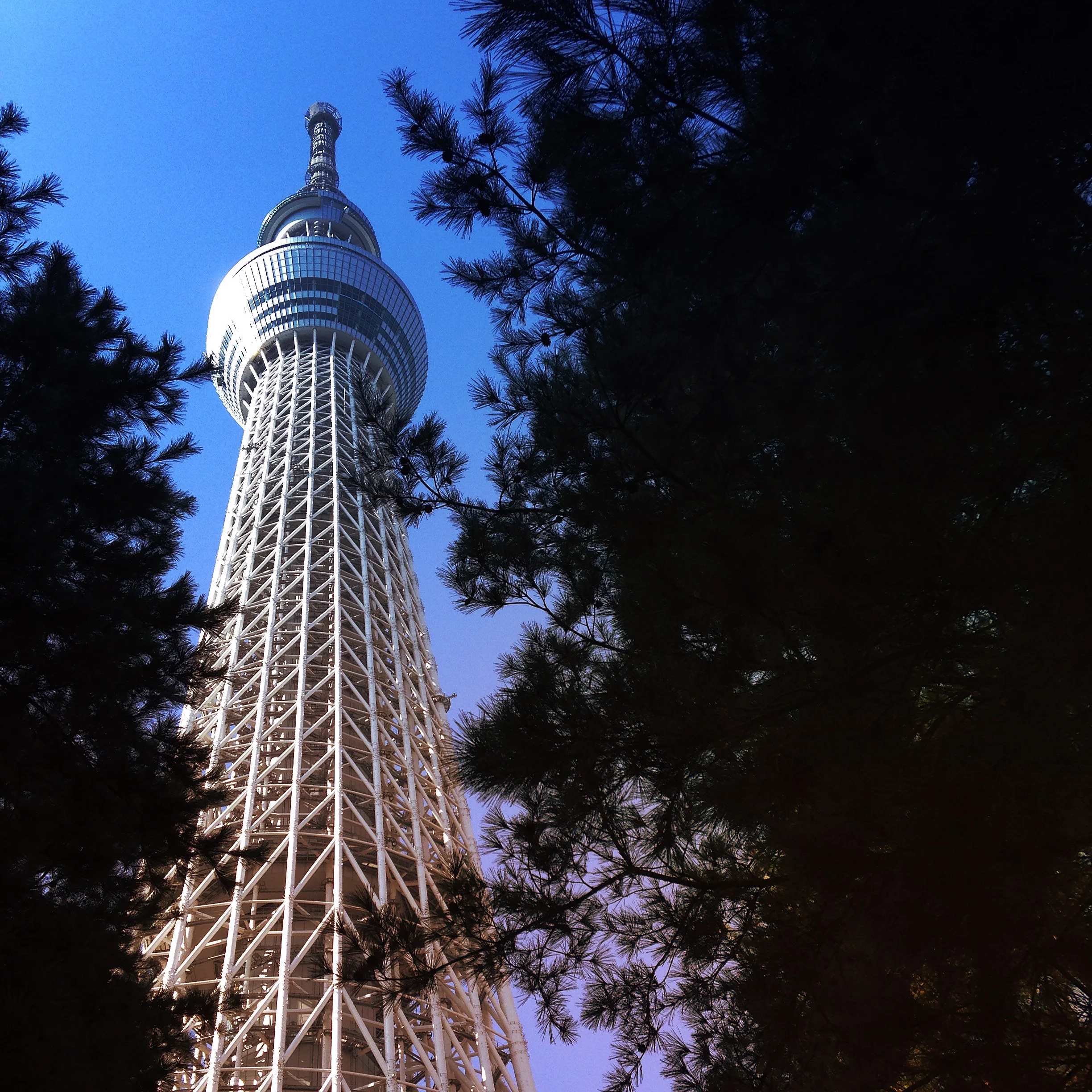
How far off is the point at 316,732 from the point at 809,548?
19.6 m

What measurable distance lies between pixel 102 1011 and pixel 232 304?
126ft

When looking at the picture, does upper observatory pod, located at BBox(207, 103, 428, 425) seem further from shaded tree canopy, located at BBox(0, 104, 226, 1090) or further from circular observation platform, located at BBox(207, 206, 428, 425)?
shaded tree canopy, located at BBox(0, 104, 226, 1090)

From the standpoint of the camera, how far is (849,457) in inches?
168

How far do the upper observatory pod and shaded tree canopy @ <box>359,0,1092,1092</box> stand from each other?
33933 mm

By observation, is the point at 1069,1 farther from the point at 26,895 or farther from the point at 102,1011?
the point at 102,1011

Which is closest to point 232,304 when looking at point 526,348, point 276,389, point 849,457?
point 276,389

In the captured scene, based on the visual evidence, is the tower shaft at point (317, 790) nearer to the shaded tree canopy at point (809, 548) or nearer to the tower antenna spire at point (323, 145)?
the shaded tree canopy at point (809, 548)

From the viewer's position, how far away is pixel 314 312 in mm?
37750

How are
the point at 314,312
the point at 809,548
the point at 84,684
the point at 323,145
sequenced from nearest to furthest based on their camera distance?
the point at 809,548 → the point at 84,684 → the point at 314,312 → the point at 323,145

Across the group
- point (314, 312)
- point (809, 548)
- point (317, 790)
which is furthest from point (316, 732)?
point (314, 312)

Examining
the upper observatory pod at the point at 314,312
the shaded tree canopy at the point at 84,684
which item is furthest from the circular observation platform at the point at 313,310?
the shaded tree canopy at the point at 84,684

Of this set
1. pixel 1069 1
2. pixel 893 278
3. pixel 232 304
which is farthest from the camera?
pixel 232 304

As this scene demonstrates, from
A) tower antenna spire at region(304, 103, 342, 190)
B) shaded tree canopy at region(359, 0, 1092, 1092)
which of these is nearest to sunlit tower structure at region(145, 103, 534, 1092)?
shaded tree canopy at region(359, 0, 1092, 1092)

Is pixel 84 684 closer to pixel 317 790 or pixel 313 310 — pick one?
pixel 317 790
